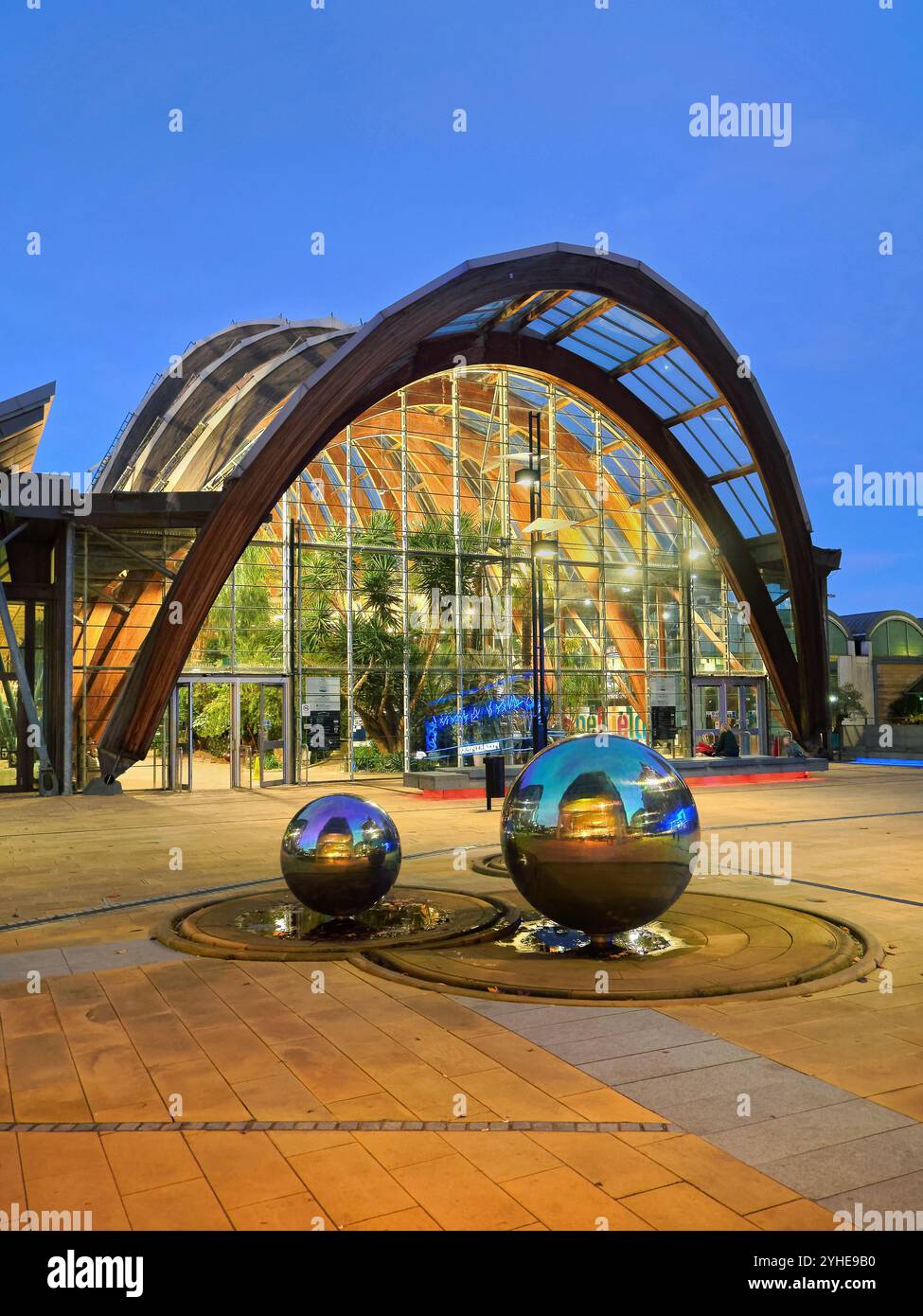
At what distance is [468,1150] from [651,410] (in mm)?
32791

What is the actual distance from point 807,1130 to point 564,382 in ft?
103

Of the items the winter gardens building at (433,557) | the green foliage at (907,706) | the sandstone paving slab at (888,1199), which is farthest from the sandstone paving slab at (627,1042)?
the green foliage at (907,706)

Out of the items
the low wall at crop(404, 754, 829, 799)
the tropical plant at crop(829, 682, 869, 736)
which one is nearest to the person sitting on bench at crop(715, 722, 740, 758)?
the low wall at crop(404, 754, 829, 799)

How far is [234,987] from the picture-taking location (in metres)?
7.23

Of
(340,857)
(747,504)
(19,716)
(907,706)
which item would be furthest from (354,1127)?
(907,706)

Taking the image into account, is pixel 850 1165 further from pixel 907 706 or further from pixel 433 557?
pixel 907 706

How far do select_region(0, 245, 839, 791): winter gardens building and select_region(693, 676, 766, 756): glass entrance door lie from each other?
11 centimetres

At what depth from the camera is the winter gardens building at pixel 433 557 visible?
2548 cm

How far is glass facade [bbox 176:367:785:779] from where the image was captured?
1208 inches

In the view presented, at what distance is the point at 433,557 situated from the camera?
108ft

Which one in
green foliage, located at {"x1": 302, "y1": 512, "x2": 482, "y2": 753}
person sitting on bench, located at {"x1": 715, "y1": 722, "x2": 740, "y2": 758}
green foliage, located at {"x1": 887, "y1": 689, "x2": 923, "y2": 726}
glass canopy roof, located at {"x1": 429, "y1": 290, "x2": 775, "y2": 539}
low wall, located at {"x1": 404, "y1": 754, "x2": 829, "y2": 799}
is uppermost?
glass canopy roof, located at {"x1": 429, "y1": 290, "x2": 775, "y2": 539}

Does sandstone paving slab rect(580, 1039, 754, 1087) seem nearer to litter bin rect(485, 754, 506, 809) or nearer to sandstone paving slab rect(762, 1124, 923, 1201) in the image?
sandstone paving slab rect(762, 1124, 923, 1201)

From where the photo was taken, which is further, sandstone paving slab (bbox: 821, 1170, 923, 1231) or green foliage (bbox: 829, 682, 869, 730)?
green foliage (bbox: 829, 682, 869, 730)
